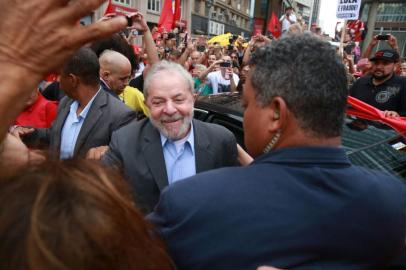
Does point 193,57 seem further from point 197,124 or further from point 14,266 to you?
point 14,266

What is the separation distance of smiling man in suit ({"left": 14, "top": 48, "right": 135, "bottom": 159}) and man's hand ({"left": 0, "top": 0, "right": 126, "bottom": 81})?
1957 millimetres

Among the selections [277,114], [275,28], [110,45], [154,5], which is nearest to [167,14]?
[110,45]

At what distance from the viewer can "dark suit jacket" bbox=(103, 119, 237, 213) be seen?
1940 millimetres

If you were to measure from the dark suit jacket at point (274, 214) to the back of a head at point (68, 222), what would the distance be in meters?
0.23

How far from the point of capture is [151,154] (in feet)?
6.53

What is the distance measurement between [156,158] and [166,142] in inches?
6.2

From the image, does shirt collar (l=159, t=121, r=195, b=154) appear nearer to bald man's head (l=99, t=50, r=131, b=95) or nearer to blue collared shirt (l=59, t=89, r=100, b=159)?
blue collared shirt (l=59, t=89, r=100, b=159)

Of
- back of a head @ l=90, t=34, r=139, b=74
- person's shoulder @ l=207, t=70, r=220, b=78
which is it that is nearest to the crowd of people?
back of a head @ l=90, t=34, r=139, b=74

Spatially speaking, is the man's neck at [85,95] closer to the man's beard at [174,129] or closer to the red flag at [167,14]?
the man's beard at [174,129]

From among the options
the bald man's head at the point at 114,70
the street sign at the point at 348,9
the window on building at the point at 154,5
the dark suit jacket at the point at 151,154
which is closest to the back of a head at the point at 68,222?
the dark suit jacket at the point at 151,154

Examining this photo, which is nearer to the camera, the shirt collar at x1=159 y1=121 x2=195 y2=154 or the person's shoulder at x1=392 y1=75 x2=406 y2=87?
the shirt collar at x1=159 y1=121 x2=195 y2=154

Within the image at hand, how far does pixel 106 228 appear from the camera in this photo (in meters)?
0.67

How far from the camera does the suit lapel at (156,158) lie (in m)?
1.94

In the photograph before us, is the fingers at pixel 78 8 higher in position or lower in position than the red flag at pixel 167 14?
lower
